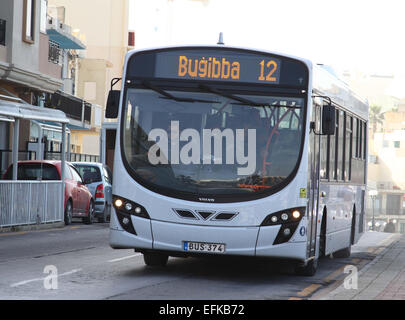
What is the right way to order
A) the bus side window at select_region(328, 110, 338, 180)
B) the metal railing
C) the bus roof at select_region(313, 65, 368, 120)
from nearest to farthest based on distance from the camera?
the bus roof at select_region(313, 65, 368, 120), the bus side window at select_region(328, 110, 338, 180), the metal railing

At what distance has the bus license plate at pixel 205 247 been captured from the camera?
43.7ft

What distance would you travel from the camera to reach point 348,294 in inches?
481

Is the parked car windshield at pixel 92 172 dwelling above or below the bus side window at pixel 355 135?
below

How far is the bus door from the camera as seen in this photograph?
1414 centimetres

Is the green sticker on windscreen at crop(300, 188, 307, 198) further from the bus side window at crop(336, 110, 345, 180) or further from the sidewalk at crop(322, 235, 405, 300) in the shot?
the bus side window at crop(336, 110, 345, 180)

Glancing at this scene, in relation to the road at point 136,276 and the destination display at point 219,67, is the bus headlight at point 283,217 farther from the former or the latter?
the destination display at point 219,67

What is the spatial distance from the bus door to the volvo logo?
132 cm

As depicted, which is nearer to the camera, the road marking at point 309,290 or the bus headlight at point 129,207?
the road marking at point 309,290

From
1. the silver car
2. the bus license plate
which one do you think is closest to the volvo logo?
the bus license plate

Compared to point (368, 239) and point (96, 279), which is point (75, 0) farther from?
point (96, 279)

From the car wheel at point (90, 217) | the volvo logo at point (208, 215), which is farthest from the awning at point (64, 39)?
the volvo logo at point (208, 215)

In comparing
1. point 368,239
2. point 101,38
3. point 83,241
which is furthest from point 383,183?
point 83,241

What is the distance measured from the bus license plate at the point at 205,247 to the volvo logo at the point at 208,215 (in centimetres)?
32
